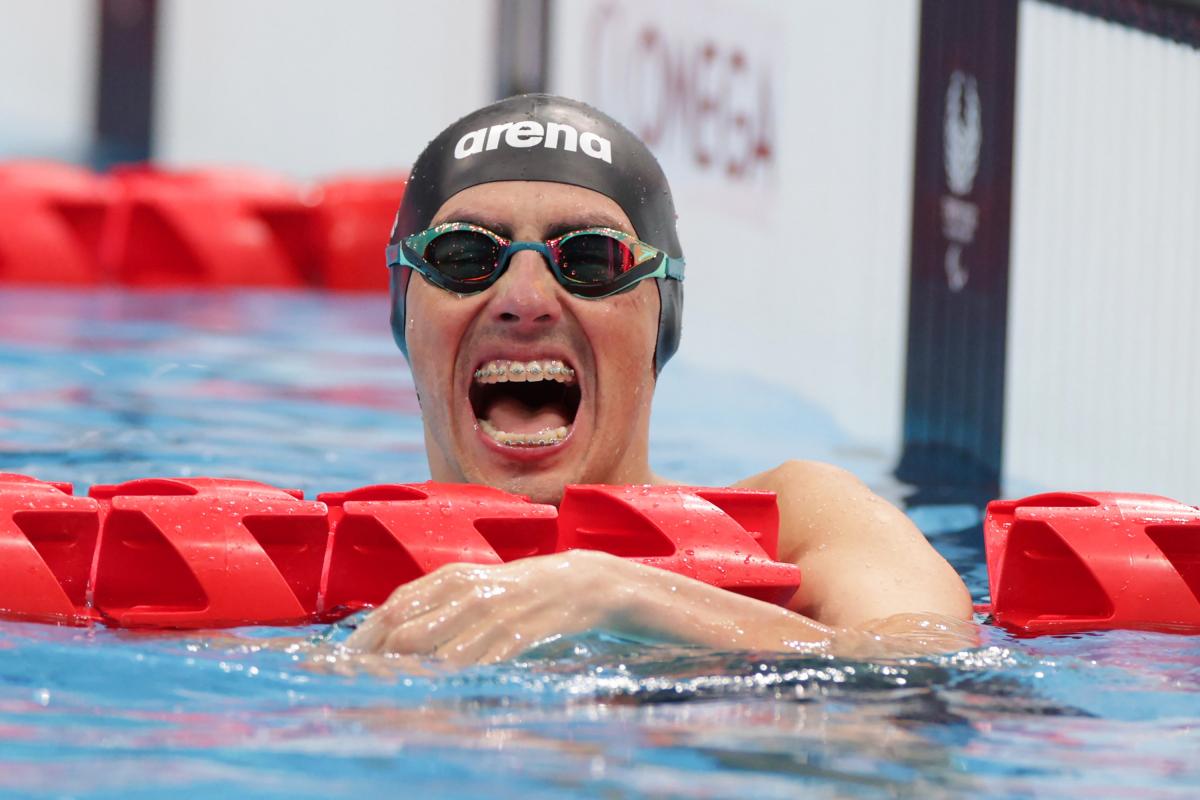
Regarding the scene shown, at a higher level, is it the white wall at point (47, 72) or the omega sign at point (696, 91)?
the white wall at point (47, 72)

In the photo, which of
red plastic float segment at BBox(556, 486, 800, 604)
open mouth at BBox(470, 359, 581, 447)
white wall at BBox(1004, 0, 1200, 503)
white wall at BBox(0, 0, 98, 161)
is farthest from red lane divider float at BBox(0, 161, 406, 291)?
red plastic float segment at BBox(556, 486, 800, 604)

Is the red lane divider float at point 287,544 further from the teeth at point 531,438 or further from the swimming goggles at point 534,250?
the swimming goggles at point 534,250

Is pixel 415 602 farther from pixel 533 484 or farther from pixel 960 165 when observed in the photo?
pixel 960 165

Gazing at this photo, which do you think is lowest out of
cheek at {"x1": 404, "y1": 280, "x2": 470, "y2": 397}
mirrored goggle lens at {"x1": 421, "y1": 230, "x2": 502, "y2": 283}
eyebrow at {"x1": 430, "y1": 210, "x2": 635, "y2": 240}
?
cheek at {"x1": 404, "y1": 280, "x2": 470, "y2": 397}

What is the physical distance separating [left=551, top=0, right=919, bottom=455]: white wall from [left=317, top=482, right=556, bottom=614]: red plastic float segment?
315 cm

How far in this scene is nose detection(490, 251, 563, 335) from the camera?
9.10ft

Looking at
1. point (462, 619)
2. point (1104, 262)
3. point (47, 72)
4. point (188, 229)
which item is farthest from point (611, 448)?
point (47, 72)

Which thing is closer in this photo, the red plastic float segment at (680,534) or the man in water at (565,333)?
the red plastic float segment at (680,534)

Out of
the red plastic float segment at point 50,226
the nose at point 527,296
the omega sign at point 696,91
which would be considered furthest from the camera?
the red plastic float segment at point 50,226

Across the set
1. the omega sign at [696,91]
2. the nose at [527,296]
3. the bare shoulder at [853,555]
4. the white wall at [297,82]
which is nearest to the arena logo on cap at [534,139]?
the nose at [527,296]

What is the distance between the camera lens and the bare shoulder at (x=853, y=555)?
265 centimetres

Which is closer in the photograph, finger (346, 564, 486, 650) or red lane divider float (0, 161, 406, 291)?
finger (346, 564, 486, 650)

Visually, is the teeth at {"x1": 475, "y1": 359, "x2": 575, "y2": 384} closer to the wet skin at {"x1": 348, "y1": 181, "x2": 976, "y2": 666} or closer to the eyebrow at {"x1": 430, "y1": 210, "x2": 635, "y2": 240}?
the wet skin at {"x1": 348, "y1": 181, "x2": 976, "y2": 666}

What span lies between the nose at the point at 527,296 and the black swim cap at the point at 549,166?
0.19 m
